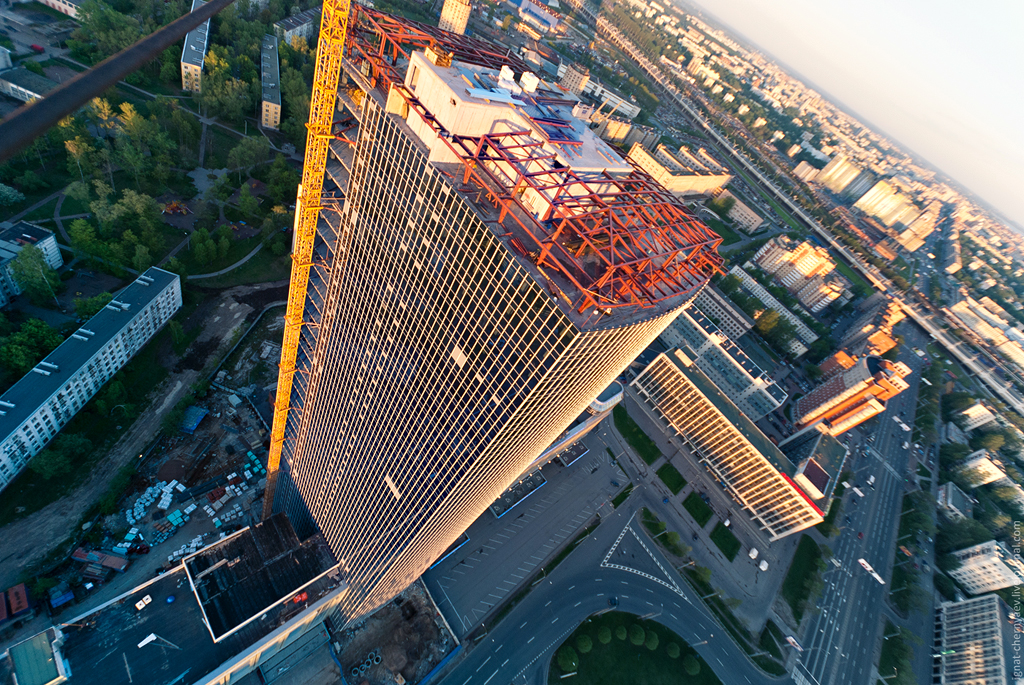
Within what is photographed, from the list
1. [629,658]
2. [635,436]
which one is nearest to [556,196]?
[629,658]

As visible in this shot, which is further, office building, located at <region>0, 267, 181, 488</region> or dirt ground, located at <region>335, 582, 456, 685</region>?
dirt ground, located at <region>335, 582, 456, 685</region>

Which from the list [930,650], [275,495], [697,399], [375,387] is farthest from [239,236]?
[930,650]

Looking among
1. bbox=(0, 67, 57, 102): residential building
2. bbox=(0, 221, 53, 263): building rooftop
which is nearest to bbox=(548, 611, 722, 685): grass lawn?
bbox=(0, 221, 53, 263): building rooftop

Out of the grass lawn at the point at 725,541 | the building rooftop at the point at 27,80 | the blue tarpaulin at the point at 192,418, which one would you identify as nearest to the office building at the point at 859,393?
the grass lawn at the point at 725,541

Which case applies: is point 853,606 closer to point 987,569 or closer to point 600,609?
point 987,569

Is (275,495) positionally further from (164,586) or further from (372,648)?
(372,648)

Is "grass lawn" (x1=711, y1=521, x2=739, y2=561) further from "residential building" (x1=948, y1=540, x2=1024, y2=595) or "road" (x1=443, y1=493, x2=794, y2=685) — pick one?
"residential building" (x1=948, y1=540, x2=1024, y2=595)
